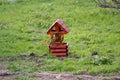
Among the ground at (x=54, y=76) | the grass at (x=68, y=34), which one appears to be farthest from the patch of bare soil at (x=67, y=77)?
the grass at (x=68, y=34)

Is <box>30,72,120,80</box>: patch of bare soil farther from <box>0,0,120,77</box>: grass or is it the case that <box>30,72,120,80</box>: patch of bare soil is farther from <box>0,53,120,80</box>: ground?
<box>0,0,120,77</box>: grass

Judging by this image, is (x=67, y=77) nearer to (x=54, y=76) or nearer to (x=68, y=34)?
(x=54, y=76)

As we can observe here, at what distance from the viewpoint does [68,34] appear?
598 inches

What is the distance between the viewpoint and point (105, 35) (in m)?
14.9

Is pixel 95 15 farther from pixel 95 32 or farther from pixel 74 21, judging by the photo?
pixel 95 32

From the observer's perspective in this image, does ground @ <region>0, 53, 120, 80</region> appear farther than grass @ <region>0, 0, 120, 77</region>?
No

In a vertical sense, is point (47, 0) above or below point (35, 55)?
above

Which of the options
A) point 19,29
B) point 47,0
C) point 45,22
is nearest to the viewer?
point 19,29

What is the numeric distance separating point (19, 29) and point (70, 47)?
3370 millimetres

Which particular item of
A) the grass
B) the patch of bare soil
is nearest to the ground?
the patch of bare soil

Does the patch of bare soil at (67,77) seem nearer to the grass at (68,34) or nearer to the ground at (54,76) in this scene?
the ground at (54,76)

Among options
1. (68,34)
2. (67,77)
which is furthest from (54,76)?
(68,34)

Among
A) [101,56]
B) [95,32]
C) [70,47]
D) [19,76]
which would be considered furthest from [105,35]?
[19,76]

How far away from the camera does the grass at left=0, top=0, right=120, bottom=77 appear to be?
1109 centimetres
